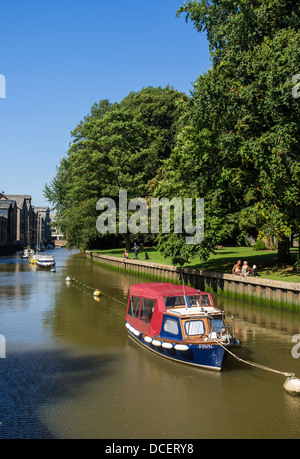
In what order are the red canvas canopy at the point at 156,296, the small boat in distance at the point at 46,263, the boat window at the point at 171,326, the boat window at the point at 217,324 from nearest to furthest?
the boat window at the point at 171,326 → the boat window at the point at 217,324 → the red canvas canopy at the point at 156,296 → the small boat in distance at the point at 46,263

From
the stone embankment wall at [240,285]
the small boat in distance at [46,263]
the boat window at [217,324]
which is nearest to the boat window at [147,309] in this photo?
the boat window at [217,324]

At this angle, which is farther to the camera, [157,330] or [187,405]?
[157,330]

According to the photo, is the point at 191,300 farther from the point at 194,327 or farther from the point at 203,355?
the point at 203,355

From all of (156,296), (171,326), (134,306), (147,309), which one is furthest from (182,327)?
(134,306)

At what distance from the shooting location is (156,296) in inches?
841

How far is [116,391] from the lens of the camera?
52.0 feet

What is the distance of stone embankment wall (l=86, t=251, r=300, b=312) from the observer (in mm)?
30195

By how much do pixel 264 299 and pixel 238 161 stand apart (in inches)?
454

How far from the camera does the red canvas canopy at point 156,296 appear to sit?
20.4m

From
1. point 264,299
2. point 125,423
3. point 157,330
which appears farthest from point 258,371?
point 264,299

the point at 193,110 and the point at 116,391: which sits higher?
the point at 193,110

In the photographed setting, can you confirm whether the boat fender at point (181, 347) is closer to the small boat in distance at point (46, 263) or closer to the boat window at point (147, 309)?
the boat window at point (147, 309)
